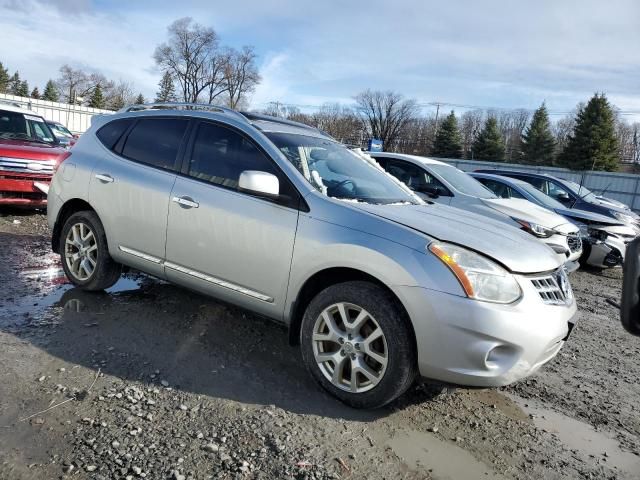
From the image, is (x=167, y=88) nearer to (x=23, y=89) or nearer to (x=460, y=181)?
(x=23, y=89)

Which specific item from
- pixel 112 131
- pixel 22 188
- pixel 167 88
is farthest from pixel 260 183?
pixel 167 88

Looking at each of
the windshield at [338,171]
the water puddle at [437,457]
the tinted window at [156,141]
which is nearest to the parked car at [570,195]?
the windshield at [338,171]

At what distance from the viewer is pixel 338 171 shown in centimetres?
393

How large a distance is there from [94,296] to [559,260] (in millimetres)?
4049

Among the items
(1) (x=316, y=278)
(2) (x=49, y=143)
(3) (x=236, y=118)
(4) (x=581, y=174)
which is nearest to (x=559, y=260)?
(1) (x=316, y=278)

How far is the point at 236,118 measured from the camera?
4.01 meters

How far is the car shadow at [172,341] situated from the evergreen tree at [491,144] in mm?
57183

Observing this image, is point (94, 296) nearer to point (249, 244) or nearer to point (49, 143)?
point (249, 244)

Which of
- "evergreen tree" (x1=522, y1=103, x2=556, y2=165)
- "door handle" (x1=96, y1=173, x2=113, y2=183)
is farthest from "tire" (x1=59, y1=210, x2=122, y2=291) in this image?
"evergreen tree" (x1=522, y1=103, x2=556, y2=165)

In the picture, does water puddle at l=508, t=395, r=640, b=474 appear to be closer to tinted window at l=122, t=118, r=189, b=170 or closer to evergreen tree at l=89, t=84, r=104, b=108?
tinted window at l=122, t=118, r=189, b=170

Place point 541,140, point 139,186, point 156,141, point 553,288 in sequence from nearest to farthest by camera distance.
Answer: point 553,288 < point 139,186 < point 156,141 < point 541,140

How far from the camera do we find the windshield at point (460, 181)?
7786mm

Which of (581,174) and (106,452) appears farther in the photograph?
(581,174)

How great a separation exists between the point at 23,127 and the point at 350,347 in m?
8.73
